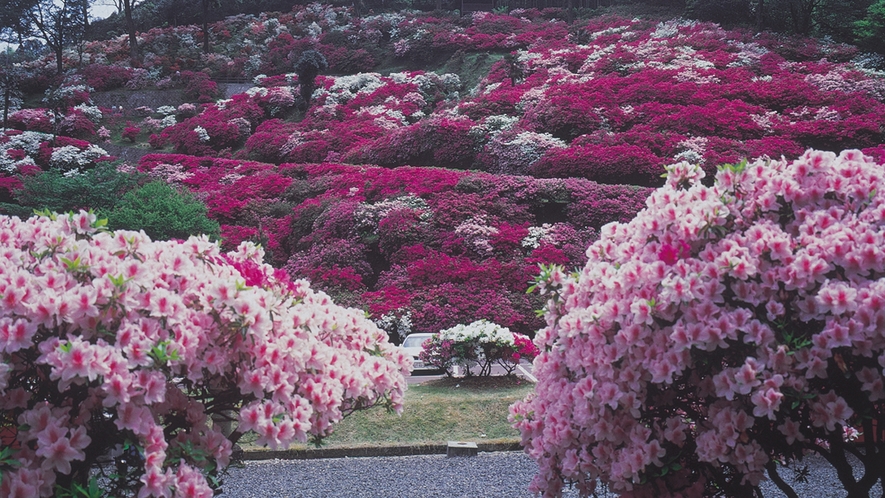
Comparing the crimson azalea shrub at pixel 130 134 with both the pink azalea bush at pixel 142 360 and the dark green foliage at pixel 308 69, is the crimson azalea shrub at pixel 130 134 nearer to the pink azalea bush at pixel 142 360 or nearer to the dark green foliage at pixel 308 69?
the dark green foliage at pixel 308 69

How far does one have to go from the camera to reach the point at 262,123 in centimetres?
2588

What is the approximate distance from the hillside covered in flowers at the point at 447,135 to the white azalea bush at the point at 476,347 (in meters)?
2.38

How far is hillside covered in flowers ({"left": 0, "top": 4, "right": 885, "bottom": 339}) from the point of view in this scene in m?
12.5

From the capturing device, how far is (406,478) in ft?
17.6

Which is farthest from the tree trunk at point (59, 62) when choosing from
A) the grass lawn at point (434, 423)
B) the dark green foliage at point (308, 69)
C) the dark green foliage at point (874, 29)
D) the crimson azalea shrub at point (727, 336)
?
the crimson azalea shrub at point (727, 336)

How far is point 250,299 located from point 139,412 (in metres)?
0.51

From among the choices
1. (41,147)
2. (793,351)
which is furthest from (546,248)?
(41,147)

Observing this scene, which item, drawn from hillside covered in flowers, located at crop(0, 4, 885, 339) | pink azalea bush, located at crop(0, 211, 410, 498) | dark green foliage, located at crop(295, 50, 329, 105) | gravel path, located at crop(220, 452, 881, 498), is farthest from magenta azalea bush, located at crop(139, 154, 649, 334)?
dark green foliage, located at crop(295, 50, 329, 105)

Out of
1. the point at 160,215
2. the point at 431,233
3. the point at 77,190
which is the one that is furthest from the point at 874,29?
the point at 77,190

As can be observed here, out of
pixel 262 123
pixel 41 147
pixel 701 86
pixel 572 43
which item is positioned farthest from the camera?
pixel 572 43

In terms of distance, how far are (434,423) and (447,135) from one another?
12511 millimetres

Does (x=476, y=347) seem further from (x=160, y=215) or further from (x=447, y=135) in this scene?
(x=447, y=135)

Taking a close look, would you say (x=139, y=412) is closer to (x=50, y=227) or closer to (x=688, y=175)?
(x=50, y=227)

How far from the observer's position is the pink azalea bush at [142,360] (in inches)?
86.3
